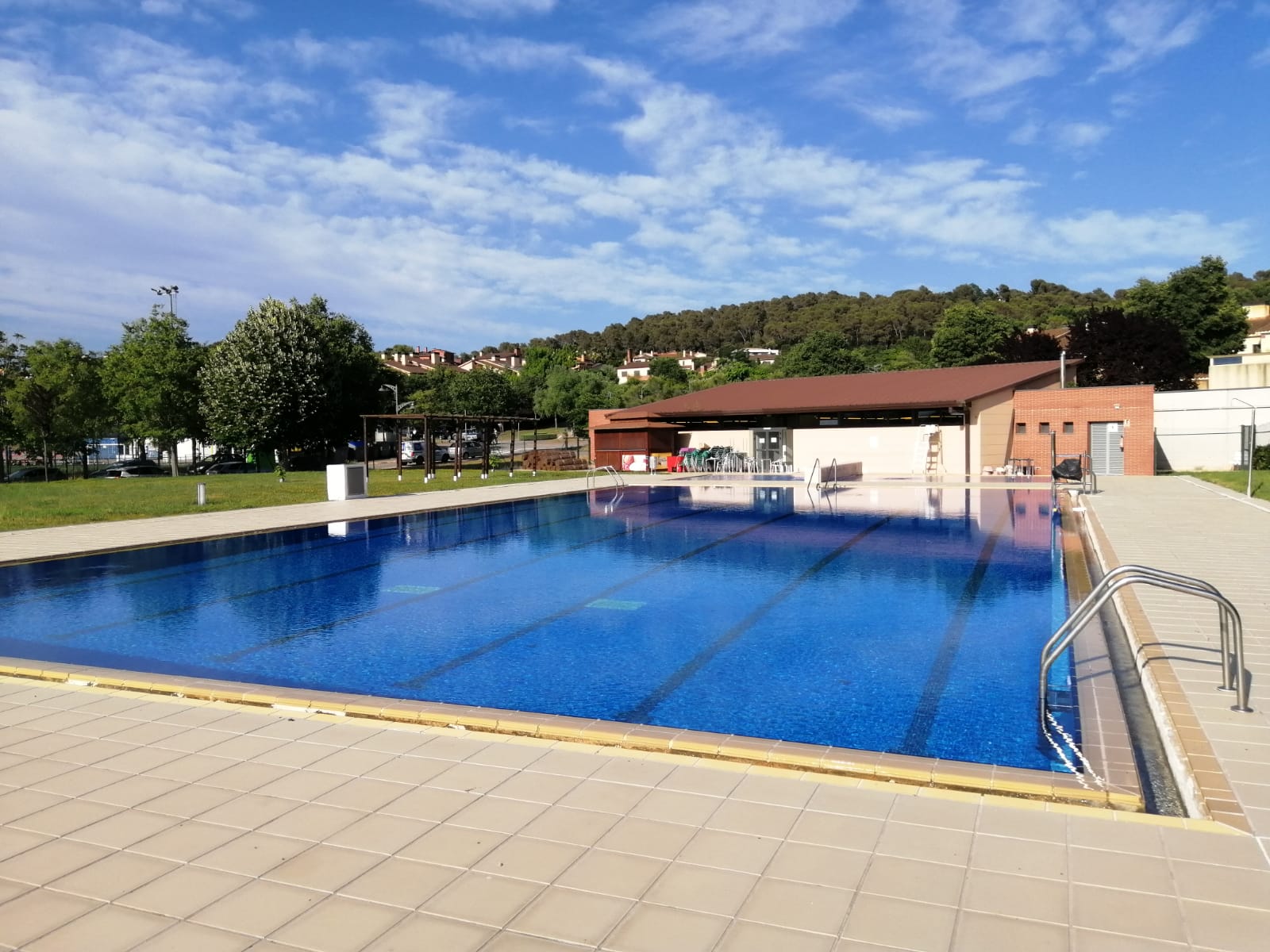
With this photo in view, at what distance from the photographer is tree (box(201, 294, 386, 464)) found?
35812 millimetres

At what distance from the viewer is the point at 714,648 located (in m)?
7.13

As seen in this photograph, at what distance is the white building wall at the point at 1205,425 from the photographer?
A: 1068 inches

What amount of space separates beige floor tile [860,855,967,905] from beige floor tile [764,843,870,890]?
4 cm

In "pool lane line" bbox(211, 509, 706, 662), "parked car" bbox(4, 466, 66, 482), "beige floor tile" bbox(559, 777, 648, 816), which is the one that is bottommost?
"pool lane line" bbox(211, 509, 706, 662)

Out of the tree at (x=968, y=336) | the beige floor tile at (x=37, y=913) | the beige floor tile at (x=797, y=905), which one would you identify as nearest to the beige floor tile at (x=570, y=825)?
the beige floor tile at (x=797, y=905)

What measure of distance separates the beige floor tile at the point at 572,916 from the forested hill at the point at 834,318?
65270 millimetres

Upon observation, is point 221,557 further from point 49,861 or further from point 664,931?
point 664,931

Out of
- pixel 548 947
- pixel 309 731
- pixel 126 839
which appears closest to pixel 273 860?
pixel 126 839

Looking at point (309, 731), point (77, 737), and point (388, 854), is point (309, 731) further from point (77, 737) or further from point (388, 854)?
point (388, 854)

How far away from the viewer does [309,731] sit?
4.41 metres

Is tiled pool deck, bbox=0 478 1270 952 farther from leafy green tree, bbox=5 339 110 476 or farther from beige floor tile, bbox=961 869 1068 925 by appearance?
leafy green tree, bbox=5 339 110 476

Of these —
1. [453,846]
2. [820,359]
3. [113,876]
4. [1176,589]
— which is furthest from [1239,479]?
[820,359]

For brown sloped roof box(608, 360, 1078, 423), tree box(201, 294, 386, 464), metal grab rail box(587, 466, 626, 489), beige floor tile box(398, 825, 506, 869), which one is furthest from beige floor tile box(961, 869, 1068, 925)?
tree box(201, 294, 386, 464)

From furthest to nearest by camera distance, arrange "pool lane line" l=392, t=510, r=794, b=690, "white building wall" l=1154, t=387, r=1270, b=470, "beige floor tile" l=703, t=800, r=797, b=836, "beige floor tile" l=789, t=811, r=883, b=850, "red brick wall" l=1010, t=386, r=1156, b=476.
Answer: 1. "white building wall" l=1154, t=387, r=1270, b=470
2. "red brick wall" l=1010, t=386, r=1156, b=476
3. "pool lane line" l=392, t=510, r=794, b=690
4. "beige floor tile" l=703, t=800, r=797, b=836
5. "beige floor tile" l=789, t=811, r=883, b=850
